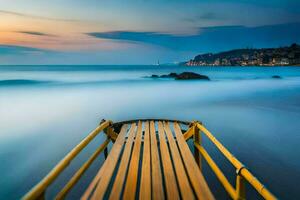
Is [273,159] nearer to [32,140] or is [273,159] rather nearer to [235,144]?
[235,144]

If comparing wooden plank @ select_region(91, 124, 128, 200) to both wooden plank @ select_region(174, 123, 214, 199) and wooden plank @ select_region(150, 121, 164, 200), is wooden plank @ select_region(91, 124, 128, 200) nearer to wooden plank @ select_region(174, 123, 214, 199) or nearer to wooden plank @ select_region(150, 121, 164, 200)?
wooden plank @ select_region(150, 121, 164, 200)

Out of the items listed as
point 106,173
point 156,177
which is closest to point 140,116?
point 106,173

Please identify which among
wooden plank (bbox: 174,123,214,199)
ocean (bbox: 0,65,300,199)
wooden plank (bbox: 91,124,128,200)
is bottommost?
ocean (bbox: 0,65,300,199)

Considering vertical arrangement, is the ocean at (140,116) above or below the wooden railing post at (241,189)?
below

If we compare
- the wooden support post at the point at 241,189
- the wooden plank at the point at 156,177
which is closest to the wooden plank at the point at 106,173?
the wooden plank at the point at 156,177

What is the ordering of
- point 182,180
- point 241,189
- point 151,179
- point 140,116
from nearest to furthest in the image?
point 241,189
point 182,180
point 151,179
point 140,116

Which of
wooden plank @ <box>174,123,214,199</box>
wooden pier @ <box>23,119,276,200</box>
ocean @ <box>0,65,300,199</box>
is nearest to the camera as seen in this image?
wooden pier @ <box>23,119,276,200</box>

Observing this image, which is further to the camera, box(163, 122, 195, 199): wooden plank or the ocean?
the ocean

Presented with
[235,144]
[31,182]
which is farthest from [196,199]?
[235,144]

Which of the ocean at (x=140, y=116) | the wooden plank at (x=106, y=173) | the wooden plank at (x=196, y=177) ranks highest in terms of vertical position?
the wooden plank at (x=106, y=173)

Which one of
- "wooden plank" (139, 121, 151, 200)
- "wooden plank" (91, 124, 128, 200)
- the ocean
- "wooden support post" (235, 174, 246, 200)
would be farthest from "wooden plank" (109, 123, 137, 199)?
the ocean

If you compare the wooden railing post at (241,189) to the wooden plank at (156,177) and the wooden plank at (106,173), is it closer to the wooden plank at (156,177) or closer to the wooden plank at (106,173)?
the wooden plank at (156,177)

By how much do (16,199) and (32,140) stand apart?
4595mm

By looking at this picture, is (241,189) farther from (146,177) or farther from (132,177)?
(132,177)
